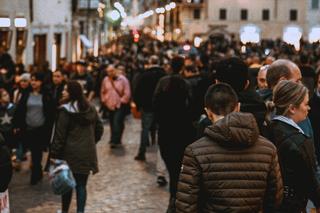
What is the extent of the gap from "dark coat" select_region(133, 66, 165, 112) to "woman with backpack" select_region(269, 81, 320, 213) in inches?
347

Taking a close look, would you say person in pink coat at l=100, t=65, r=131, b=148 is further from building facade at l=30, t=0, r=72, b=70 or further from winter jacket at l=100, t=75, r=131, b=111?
building facade at l=30, t=0, r=72, b=70

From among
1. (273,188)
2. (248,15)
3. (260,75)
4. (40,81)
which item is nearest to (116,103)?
(40,81)

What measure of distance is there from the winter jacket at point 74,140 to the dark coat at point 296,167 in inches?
169

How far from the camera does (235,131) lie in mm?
5086

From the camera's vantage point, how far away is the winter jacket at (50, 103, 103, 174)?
381 inches

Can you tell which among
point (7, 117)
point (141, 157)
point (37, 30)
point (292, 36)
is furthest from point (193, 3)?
point (7, 117)

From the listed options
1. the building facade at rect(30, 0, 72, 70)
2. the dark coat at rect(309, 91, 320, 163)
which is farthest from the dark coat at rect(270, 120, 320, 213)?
the building facade at rect(30, 0, 72, 70)

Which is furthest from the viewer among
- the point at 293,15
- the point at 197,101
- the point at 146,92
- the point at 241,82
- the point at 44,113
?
the point at 293,15

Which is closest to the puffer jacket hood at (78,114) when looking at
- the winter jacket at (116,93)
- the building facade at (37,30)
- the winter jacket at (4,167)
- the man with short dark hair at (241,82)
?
the winter jacket at (4,167)

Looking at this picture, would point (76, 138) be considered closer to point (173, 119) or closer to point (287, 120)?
point (173, 119)

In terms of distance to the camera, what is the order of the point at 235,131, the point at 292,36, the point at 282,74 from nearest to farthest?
1. the point at 235,131
2. the point at 282,74
3. the point at 292,36

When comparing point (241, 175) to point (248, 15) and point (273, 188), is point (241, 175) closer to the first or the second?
point (273, 188)

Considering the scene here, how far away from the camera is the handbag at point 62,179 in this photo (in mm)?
9445

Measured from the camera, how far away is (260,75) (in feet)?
29.1
